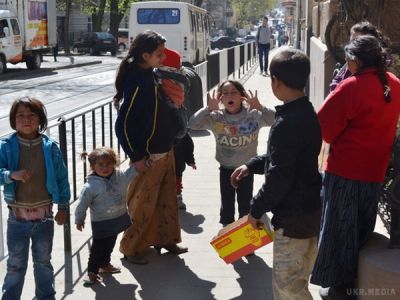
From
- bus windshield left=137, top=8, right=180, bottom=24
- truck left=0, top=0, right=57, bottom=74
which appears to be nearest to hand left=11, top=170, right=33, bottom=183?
bus windshield left=137, top=8, right=180, bottom=24

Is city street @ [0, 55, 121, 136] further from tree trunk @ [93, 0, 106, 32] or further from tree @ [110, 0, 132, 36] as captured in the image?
tree @ [110, 0, 132, 36]

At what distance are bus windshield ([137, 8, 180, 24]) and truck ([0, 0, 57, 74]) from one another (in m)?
5.29

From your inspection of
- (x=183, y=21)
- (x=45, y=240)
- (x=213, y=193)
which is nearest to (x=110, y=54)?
(x=183, y=21)

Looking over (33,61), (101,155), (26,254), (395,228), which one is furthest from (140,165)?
(33,61)

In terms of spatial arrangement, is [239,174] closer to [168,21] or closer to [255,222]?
[255,222]

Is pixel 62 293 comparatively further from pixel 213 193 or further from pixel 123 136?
pixel 213 193

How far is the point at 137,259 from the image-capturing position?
5.41 meters

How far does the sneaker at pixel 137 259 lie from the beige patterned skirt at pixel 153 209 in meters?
0.03

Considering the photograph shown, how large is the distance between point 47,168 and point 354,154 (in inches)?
69.1

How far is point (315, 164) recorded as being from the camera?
3.59 m

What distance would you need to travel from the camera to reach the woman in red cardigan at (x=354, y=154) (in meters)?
3.95

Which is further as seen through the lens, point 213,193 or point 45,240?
point 213,193

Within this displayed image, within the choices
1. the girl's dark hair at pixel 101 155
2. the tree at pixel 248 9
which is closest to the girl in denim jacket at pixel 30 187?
the girl's dark hair at pixel 101 155

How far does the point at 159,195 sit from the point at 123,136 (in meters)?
0.70
